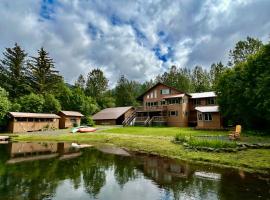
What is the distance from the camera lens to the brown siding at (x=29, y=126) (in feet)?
137

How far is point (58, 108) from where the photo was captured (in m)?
53.4

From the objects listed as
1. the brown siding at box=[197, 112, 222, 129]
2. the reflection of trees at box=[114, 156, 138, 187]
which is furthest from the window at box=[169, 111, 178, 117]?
the reflection of trees at box=[114, 156, 138, 187]

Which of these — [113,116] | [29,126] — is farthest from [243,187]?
[113,116]

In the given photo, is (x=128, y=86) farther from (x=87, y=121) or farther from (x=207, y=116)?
(x=207, y=116)

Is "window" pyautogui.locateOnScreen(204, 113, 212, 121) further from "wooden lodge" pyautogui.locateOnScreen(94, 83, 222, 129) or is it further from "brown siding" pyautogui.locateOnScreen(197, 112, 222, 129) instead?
"wooden lodge" pyautogui.locateOnScreen(94, 83, 222, 129)

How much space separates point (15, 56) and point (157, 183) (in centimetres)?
6042

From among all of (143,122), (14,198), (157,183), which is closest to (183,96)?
(143,122)

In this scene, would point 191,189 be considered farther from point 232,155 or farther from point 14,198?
point 232,155

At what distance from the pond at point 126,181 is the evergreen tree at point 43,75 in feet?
166

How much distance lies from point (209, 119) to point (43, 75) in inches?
1769

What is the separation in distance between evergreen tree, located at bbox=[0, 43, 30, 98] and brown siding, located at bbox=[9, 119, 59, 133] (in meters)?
15.7

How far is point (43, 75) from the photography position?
62844mm

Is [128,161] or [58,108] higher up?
[58,108]

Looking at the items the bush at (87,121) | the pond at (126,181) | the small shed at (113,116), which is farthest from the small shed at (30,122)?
Answer: the pond at (126,181)
